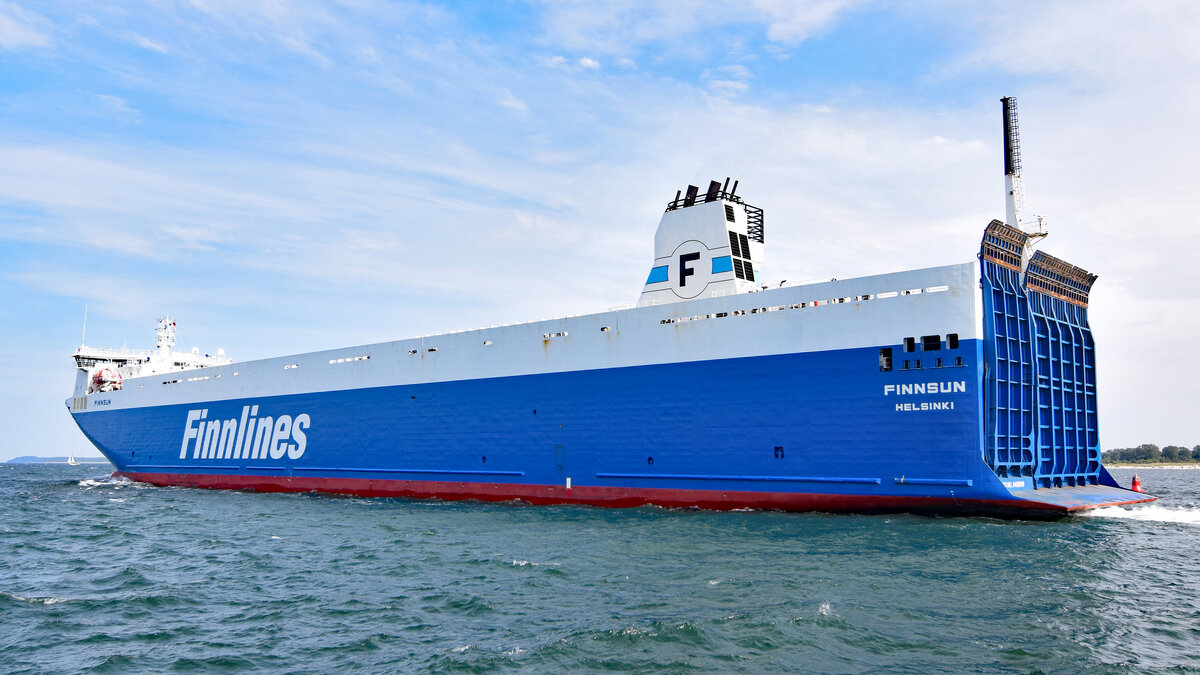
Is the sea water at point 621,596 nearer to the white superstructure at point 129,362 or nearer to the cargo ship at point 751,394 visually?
the cargo ship at point 751,394

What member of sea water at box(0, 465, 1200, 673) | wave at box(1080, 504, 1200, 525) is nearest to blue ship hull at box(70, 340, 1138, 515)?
wave at box(1080, 504, 1200, 525)

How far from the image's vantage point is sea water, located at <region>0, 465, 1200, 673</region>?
738 centimetres

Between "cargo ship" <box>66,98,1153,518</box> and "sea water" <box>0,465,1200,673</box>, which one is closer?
"sea water" <box>0,465,1200,673</box>

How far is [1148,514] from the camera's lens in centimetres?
1766

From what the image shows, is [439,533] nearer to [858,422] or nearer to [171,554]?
[171,554]

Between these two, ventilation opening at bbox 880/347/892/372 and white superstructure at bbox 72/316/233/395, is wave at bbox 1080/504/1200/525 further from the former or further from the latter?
white superstructure at bbox 72/316/233/395

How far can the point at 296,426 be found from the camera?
27.5m

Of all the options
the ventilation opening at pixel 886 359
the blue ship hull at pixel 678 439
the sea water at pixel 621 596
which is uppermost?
the ventilation opening at pixel 886 359

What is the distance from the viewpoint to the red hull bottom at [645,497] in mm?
15156

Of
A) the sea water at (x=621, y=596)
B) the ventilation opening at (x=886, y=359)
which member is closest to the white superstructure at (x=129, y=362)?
the sea water at (x=621, y=596)

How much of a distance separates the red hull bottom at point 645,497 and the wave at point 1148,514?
0.32 m

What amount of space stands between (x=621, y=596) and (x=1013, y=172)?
1498 centimetres

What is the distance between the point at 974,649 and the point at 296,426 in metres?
25.2

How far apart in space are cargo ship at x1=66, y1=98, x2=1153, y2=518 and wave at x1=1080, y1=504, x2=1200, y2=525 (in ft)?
1.30
